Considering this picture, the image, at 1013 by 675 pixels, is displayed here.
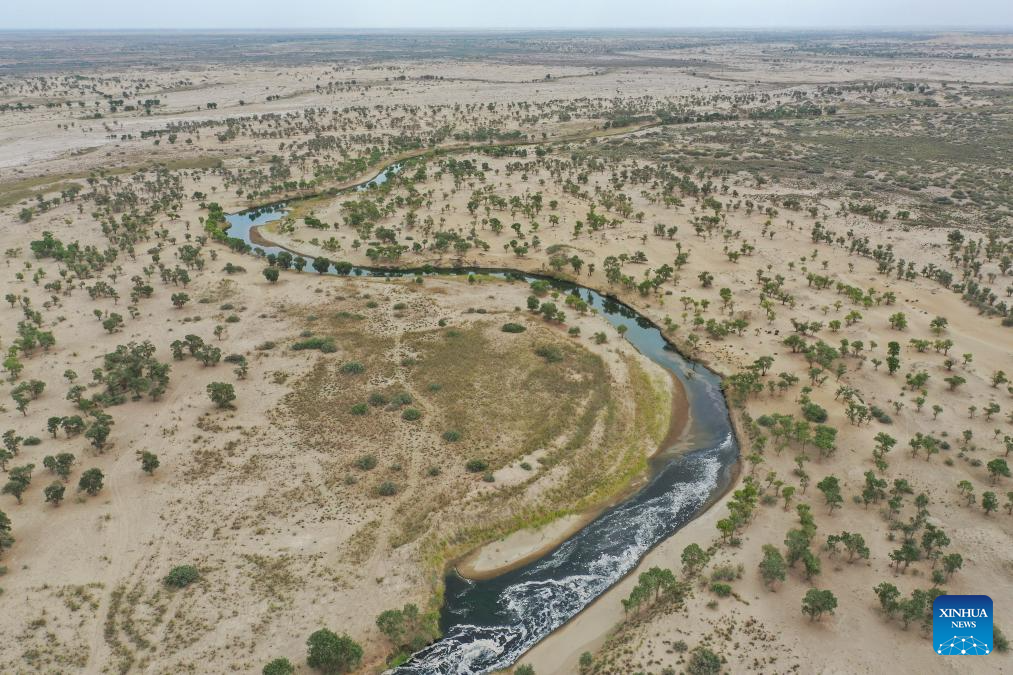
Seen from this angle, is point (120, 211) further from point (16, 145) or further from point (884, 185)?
point (884, 185)

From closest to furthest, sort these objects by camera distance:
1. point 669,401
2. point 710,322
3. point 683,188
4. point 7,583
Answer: point 7,583
point 669,401
point 710,322
point 683,188

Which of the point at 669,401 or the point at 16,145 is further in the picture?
the point at 16,145

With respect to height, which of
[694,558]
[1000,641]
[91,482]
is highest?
[91,482]

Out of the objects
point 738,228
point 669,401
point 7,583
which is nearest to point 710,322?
point 669,401

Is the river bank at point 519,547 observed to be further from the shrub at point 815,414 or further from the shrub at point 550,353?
the shrub at point 815,414

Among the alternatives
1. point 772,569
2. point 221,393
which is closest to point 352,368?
point 221,393

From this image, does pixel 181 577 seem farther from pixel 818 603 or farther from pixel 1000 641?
pixel 1000 641

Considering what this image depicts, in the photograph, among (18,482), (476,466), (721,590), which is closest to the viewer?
(721,590)
